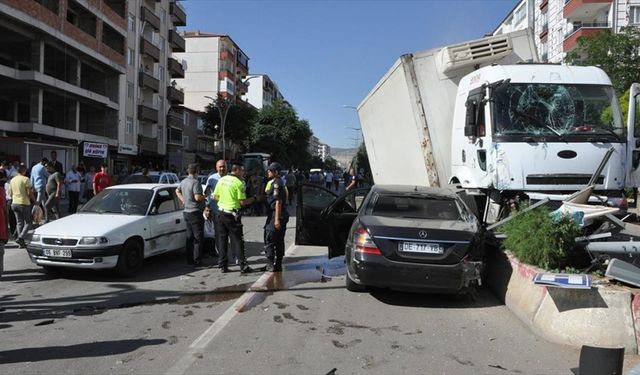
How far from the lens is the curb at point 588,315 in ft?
16.8

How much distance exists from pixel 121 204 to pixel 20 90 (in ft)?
84.3

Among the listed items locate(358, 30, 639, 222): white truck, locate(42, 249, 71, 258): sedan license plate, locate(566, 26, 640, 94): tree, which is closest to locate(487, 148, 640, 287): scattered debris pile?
locate(358, 30, 639, 222): white truck

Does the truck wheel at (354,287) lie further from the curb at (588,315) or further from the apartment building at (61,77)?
the apartment building at (61,77)

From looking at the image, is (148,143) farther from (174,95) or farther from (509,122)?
(509,122)

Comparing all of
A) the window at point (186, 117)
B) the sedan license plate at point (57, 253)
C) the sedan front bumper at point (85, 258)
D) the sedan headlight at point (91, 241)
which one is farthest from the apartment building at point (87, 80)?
the sedan headlight at point (91, 241)

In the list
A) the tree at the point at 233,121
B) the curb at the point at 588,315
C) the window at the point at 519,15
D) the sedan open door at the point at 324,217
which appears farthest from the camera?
the tree at the point at 233,121

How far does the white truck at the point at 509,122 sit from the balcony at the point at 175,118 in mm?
45917

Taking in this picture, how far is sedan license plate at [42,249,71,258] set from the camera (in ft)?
25.3

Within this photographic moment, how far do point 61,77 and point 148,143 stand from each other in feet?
37.1

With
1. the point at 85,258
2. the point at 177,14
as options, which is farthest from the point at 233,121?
the point at 85,258

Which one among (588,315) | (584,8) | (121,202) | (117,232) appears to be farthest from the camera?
(584,8)

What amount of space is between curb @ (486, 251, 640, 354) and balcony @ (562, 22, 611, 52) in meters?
39.0

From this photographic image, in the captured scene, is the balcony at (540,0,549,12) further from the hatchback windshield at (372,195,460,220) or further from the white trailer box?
the hatchback windshield at (372,195,460,220)

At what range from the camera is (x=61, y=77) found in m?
35.7
